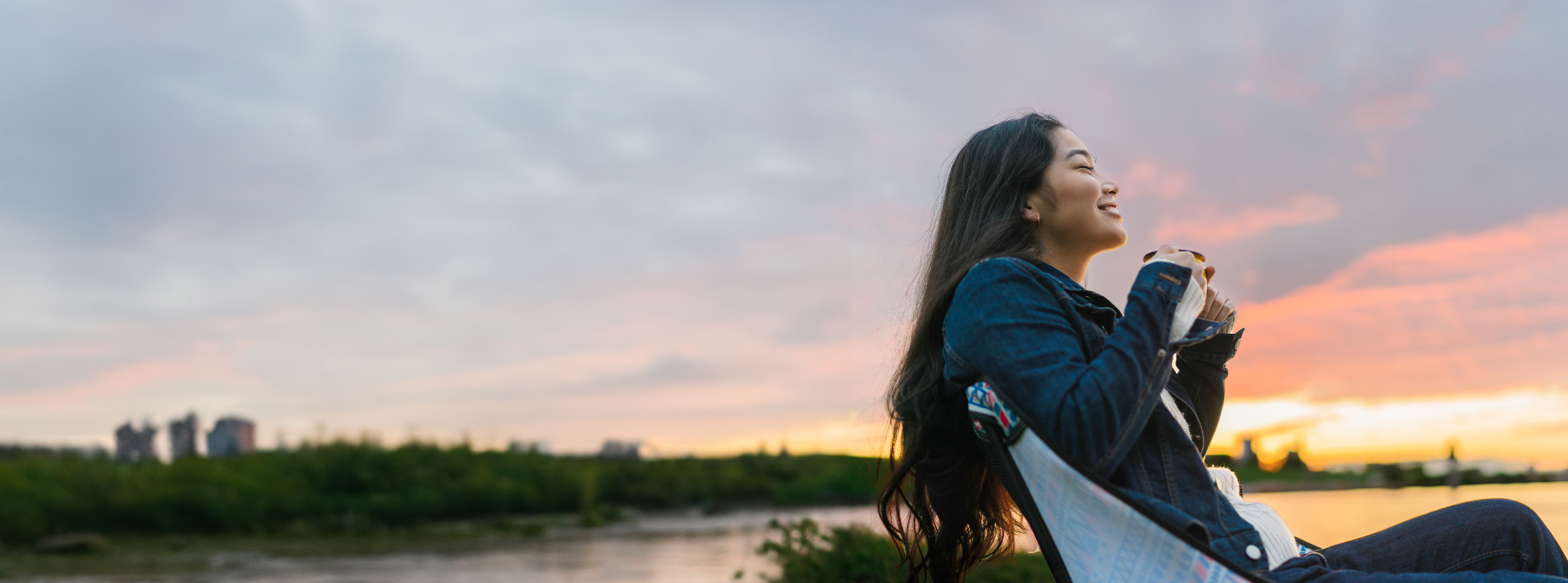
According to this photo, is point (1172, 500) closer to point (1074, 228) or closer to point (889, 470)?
point (1074, 228)

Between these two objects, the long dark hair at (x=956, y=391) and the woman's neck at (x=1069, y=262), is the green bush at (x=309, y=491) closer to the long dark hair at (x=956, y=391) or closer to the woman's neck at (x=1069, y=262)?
the long dark hair at (x=956, y=391)

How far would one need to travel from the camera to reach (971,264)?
179cm

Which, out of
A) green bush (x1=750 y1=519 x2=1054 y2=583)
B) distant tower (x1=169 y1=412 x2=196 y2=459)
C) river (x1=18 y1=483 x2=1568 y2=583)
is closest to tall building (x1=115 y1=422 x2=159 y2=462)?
distant tower (x1=169 y1=412 x2=196 y2=459)

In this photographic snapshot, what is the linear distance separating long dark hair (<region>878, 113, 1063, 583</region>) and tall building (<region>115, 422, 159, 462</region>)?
1103 centimetres

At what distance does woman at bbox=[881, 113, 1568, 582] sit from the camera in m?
1.43

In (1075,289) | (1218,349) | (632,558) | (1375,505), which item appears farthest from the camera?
(632,558)

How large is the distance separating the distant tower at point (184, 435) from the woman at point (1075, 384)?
1105cm

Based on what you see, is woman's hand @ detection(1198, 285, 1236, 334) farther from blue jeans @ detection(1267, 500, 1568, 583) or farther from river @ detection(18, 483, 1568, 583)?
river @ detection(18, 483, 1568, 583)

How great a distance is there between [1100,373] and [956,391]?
39 cm

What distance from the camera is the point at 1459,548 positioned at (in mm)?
1610

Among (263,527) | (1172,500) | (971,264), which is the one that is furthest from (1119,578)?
(263,527)

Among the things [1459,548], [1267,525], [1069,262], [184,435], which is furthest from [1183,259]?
[184,435]

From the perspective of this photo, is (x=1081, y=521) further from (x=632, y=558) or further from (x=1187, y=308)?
(x=632, y=558)

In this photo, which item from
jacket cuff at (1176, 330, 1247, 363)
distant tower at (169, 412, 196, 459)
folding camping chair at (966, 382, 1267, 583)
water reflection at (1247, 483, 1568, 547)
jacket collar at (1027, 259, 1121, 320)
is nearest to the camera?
folding camping chair at (966, 382, 1267, 583)
